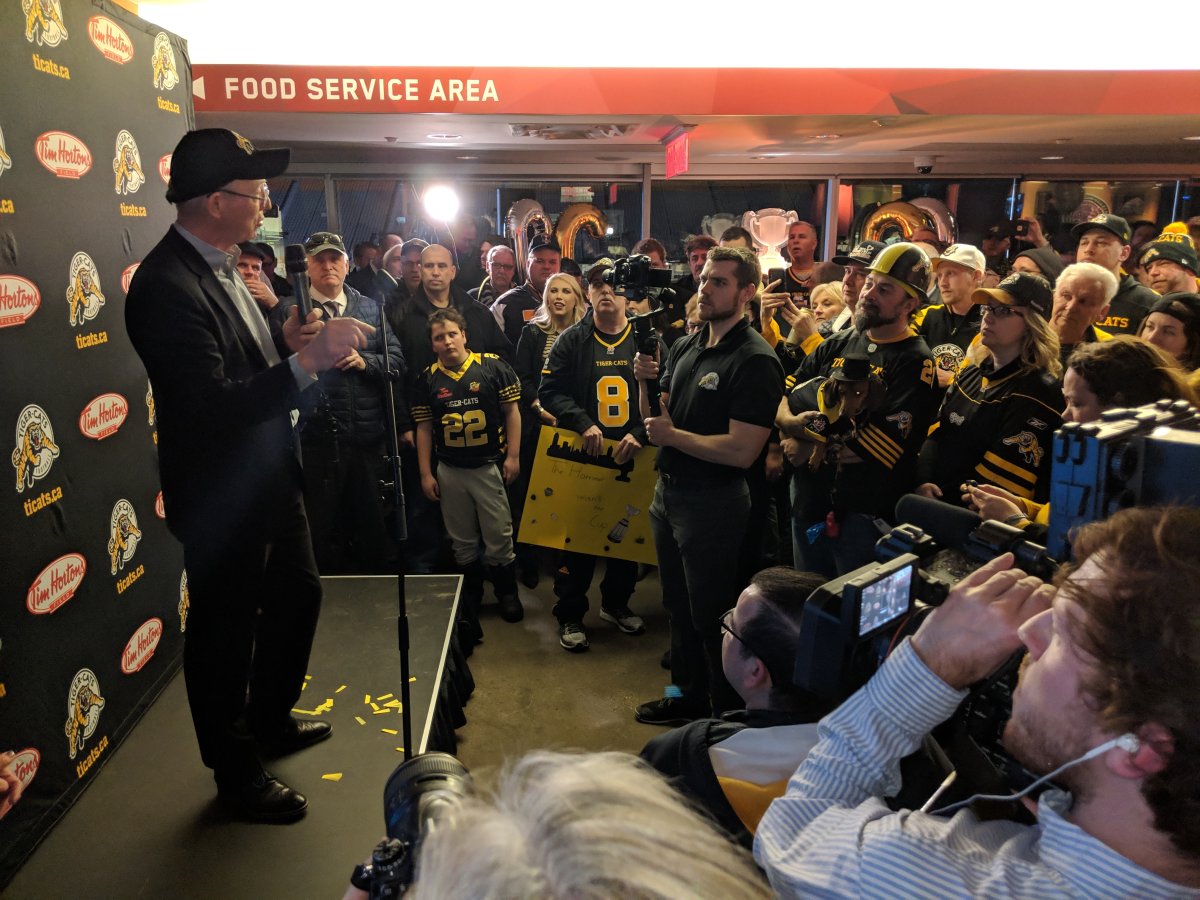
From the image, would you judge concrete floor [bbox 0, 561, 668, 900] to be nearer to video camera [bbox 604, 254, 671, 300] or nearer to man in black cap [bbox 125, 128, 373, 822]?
man in black cap [bbox 125, 128, 373, 822]

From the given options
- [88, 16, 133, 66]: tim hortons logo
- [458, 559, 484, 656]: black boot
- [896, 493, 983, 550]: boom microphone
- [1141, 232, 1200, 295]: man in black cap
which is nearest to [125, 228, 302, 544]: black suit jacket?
[88, 16, 133, 66]: tim hortons logo

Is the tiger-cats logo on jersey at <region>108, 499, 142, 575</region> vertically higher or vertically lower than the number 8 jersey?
lower

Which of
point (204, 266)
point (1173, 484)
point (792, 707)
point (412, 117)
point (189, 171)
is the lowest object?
point (792, 707)

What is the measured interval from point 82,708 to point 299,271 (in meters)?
1.39

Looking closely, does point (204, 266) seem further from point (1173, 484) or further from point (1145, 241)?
point (1145, 241)

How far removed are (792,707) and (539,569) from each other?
3.34m

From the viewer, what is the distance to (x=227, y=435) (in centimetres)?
205

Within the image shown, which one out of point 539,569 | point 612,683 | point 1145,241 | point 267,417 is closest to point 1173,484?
point 267,417

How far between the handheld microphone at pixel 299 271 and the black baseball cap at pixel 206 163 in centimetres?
23

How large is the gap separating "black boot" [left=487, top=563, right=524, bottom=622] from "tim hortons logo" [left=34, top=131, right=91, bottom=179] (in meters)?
2.29

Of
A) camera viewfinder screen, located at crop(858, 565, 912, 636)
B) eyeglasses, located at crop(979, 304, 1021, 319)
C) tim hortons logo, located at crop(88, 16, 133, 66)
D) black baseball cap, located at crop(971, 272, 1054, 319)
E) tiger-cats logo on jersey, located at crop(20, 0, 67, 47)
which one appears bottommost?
camera viewfinder screen, located at crop(858, 565, 912, 636)

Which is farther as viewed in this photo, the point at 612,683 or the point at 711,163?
the point at 711,163

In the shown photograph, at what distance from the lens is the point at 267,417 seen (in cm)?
199

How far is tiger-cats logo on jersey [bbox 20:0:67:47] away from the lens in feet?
6.72
